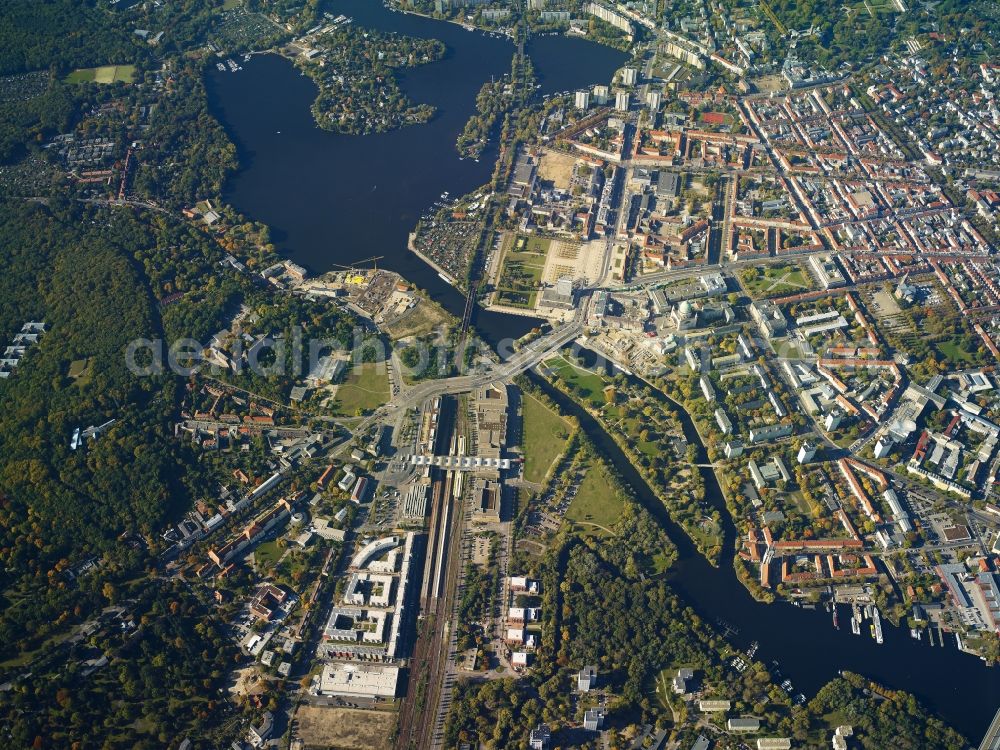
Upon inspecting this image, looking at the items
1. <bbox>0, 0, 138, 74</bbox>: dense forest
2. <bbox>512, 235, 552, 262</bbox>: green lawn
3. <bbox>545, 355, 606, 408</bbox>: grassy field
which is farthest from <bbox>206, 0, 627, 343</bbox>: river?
<bbox>0, 0, 138, 74</bbox>: dense forest

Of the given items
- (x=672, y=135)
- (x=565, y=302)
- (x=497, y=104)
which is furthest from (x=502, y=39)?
(x=565, y=302)

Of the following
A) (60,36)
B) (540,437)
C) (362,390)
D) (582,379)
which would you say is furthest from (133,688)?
A: (60,36)

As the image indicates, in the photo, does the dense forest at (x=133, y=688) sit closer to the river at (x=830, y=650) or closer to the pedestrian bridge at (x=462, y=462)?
the pedestrian bridge at (x=462, y=462)

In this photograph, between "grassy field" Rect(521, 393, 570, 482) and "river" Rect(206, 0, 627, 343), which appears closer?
"grassy field" Rect(521, 393, 570, 482)

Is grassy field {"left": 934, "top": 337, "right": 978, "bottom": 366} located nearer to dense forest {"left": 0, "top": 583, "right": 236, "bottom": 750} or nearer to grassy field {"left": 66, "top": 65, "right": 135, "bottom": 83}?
dense forest {"left": 0, "top": 583, "right": 236, "bottom": 750}

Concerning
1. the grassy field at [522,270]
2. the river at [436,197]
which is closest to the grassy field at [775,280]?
the river at [436,197]

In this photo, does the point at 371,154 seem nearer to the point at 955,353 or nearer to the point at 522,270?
the point at 522,270

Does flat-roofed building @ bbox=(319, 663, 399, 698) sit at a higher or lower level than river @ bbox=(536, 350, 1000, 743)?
lower

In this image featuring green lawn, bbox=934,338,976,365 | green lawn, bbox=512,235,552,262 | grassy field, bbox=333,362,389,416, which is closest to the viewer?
grassy field, bbox=333,362,389,416
